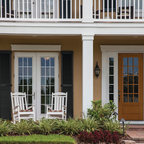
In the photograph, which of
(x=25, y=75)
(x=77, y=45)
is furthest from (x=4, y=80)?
(x=77, y=45)

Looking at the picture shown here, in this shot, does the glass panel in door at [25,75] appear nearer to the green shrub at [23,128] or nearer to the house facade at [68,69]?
the house facade at [68,69]

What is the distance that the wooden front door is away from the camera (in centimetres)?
860

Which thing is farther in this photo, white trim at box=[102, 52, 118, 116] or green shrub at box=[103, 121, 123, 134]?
white trim at box=[102, 52, 118, 116]

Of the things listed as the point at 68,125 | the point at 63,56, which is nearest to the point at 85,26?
the point at 63,56

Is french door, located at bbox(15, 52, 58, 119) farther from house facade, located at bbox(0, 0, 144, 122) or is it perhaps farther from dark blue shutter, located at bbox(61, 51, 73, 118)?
dark blue shutter, located at bbox(61, 51, 73, 118)

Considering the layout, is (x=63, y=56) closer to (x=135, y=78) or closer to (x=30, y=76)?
(x=30, y=76)

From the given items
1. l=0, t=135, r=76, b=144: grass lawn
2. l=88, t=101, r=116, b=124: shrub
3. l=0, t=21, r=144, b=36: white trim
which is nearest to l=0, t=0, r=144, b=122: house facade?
l=0, t=21, r=144, b=36: white trim

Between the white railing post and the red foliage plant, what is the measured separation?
2.98 m

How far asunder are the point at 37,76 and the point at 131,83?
10.1 ft

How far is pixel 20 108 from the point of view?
824 cm

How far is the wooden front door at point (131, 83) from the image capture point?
860 cm

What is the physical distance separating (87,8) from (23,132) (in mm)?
3607

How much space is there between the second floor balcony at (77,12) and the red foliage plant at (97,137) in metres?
2.97

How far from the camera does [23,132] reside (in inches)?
255
